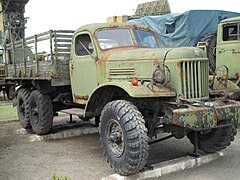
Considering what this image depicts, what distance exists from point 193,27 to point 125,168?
6642mm

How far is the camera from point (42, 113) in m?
7.34

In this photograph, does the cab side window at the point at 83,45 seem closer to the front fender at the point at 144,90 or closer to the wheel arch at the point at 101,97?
the wheel arch at the point at 101,97

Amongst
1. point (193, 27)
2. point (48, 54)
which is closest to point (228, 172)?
point (48, 54)

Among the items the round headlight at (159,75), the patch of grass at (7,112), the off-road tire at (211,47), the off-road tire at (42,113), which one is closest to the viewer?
the round headlight at (159,75)

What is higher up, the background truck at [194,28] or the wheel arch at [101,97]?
the background truck at [194,28]

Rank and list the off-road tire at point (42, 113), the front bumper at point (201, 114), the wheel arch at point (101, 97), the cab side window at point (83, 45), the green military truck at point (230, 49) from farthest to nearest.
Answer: the green military truck at point (230, 49), the off-road tire at point (42, 113), the cab side window at point (83, 45), the wheel arch at point (101, 97), the front bumper at point (201, 114)

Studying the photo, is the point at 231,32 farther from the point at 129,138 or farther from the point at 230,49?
the point at 129,138

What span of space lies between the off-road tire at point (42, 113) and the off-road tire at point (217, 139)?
3142 mm

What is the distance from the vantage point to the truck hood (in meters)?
4.79

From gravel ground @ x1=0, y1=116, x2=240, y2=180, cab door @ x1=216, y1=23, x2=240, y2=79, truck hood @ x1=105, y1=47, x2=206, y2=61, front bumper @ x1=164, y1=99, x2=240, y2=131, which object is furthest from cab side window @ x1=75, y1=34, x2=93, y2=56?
cab door @ x1=216, y1=23, x2=240, y2=79

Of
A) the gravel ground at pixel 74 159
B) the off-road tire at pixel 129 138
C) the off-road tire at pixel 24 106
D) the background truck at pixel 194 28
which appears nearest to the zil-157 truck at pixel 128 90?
the off-road tire at pixel 129 138

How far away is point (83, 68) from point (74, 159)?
5.17 feet

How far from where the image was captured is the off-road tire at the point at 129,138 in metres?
4.51

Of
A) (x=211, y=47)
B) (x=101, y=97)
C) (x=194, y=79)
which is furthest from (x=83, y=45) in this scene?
(x=211, y=47)
